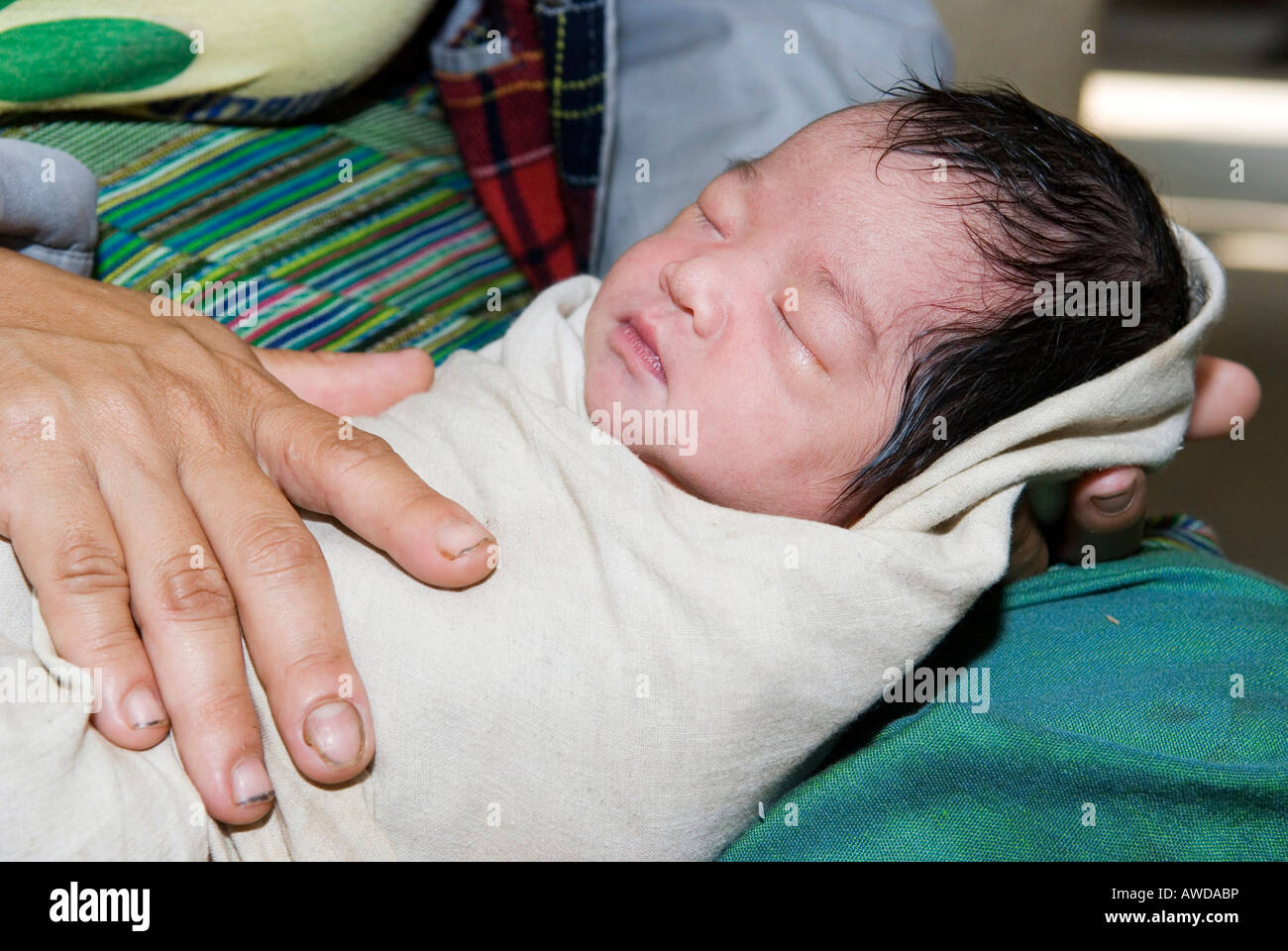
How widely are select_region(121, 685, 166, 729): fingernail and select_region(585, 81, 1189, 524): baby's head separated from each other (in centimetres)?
44

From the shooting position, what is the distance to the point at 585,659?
31.0 inches

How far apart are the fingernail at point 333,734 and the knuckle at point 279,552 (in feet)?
0.34

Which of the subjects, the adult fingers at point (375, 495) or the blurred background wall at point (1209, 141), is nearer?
the adult fingers at point (375, 495)

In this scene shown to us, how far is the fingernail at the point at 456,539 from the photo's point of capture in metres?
0.76

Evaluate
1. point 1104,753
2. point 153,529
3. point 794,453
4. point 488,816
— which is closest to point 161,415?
point 153,529

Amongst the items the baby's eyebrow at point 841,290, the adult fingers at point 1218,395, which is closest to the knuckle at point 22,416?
A: the baby's eyebrow at point 841,290

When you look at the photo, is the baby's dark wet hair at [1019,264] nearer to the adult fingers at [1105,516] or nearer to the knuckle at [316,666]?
the adult fingers at [1105,516]

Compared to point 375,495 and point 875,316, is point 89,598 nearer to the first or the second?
point 375,495

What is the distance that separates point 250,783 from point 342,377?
1.37ft

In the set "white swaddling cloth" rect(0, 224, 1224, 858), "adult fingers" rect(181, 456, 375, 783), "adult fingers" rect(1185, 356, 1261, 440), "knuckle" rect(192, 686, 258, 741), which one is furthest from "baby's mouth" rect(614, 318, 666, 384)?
"adult fingers" rect(1185, 356, 1261, 440)

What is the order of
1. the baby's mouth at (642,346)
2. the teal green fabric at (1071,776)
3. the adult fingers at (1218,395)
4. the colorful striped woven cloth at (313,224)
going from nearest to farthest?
the teal green fabric at (1071,776), the baby's mouth at (642,346), the colorful striped woven cloth at (313,224), the adult fingers at (1218,395)

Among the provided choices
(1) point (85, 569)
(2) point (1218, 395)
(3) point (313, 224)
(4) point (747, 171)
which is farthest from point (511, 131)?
(2) point (1218, 395)

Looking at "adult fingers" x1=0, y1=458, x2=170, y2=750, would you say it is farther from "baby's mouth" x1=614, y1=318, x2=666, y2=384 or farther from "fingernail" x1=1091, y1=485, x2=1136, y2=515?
"fingernail" x1=1091, y1=485, x2=1136, y2=515

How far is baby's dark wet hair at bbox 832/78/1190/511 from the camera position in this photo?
92 centimetres
